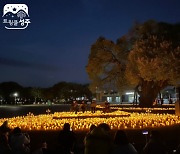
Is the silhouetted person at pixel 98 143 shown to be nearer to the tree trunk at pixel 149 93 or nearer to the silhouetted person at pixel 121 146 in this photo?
the silhouetted person at pixel 121 146

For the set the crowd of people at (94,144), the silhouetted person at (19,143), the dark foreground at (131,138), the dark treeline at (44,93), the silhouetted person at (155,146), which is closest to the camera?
the crowd of people at (94,144)

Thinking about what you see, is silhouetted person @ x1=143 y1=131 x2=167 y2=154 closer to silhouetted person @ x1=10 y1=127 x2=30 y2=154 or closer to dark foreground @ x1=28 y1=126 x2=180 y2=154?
dark foreground @ x1=28 y1=126 x2=180 y2=154

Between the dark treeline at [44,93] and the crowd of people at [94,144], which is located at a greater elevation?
the dark treeline at [44,93]

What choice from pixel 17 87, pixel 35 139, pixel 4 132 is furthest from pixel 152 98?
pixel 17 87

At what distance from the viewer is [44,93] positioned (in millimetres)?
146000

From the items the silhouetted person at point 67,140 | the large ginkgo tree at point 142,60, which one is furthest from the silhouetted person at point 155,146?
the large ginkgo tree at point 142,60

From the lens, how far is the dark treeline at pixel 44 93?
436ft

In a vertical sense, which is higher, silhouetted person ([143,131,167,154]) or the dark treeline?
the dark treeline

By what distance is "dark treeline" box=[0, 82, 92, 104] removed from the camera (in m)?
133

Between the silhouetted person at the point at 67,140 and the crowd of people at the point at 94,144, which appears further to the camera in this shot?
the silhouetted person at the point at 67,140

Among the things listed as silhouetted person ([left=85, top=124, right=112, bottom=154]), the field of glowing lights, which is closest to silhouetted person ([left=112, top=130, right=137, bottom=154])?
silhouetted person ([left=85, top=124, right=112, bottom=154])

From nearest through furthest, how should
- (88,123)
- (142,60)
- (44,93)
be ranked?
1. (88,123)
2. (142,60)
3. (44,93)

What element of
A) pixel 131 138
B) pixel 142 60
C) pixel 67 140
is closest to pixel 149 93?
pixel 142 60

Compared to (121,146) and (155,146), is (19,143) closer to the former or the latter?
(121,146)
